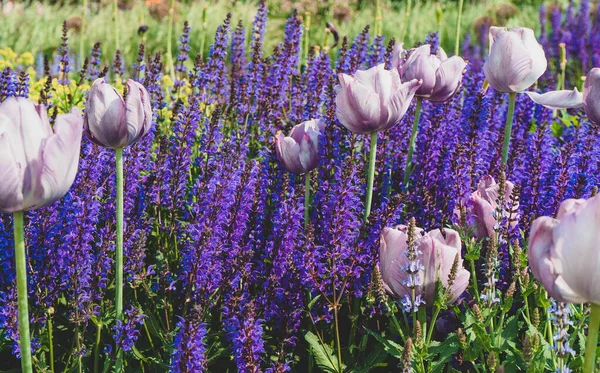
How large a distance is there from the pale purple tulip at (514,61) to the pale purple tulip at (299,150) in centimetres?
62

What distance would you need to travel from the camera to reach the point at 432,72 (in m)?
2.43

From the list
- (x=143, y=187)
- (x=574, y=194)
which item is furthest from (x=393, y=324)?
(x=143, y=187)

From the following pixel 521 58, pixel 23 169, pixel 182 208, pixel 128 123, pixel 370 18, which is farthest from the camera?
pixel 370 18

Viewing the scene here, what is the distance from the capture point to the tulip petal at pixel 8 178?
56.2 inches

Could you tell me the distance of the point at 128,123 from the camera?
6.42 ft

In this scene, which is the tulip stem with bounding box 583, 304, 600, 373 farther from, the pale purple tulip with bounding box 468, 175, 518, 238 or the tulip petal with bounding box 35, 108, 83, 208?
the tulip petal with bounding box 35, 108, 83, 208

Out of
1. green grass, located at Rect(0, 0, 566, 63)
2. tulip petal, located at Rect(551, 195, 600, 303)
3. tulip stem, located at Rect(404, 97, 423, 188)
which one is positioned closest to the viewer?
tulip petal, located at Rect(551, 195, 600, 303)

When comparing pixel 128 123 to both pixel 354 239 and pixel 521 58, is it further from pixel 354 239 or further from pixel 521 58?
pixel 521 58

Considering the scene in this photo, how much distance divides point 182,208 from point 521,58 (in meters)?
1.22

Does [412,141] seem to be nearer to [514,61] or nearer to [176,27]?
[514,61]

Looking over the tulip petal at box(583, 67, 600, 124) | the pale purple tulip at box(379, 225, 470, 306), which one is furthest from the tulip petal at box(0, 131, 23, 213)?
the tulip petal at box(583, 67, 600, 124)

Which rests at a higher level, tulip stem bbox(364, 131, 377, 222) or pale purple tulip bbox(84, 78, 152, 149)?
pale purple tulip bbox(84, 78, 152, 149)

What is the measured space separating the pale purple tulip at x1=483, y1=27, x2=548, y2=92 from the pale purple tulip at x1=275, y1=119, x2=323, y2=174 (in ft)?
2.03

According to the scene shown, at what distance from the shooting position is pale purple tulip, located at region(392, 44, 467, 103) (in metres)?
2.42
